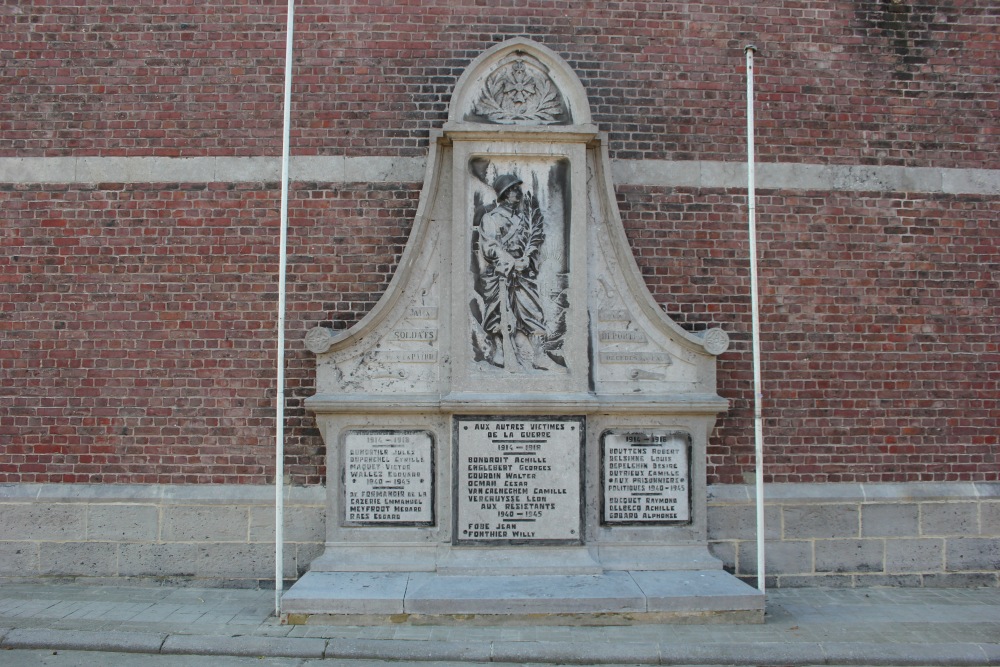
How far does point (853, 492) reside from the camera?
715cm

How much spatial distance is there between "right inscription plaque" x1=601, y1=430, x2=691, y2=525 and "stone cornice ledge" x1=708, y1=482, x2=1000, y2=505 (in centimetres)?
44

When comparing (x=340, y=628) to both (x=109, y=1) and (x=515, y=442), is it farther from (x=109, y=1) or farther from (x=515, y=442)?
(x=109, y=1)

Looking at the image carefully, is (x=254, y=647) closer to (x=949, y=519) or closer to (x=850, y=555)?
(x=850, y=555)

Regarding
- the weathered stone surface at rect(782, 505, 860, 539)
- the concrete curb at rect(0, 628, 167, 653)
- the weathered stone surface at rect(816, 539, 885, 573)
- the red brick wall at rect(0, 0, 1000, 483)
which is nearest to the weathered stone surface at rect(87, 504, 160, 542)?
the red brick wall at rect(0, 0, 1000, 483)

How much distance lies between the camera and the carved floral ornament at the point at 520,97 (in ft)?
23.1

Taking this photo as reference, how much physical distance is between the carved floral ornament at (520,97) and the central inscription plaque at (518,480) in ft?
9.07

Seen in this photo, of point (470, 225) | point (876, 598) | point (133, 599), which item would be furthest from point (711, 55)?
point (133, 599)

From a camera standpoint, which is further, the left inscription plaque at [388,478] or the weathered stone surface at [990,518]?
the weathered stone surface at [990,518]

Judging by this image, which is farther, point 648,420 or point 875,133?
point 875,133

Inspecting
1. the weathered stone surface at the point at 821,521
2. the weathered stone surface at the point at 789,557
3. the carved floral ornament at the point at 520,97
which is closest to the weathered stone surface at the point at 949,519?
the weathered stone surface at the point at 821,521

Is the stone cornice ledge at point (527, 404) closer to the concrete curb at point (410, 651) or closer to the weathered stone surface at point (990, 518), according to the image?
the concrete curb at point (410, 651)

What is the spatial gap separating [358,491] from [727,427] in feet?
A: 11.4

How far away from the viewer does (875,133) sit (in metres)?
7.51

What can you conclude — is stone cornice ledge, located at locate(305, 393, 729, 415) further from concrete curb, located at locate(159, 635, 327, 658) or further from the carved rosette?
concrete curb, located at locate(159, 635, 327, 658)
